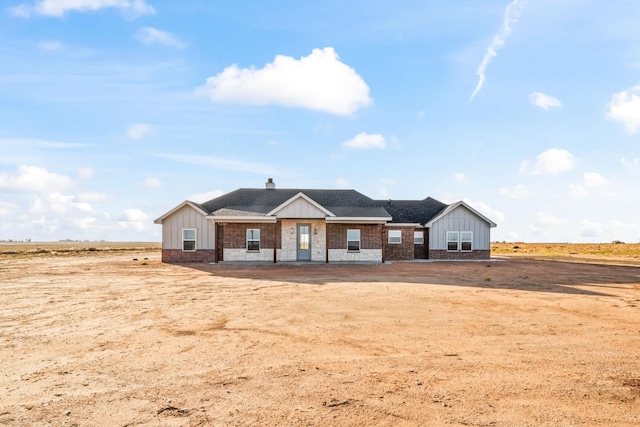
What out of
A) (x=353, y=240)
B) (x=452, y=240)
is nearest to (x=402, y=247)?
(x=452, y=240)

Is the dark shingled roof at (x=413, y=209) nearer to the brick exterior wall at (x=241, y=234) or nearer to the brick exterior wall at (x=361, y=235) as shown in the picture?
the brick exterior wall at (x=361, y=235)

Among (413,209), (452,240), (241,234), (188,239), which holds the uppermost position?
(413,209)

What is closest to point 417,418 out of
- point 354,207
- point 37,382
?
point 37,382

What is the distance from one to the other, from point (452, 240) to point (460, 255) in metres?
1.38

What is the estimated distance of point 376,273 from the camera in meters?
22.5

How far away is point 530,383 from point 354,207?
2538 cm

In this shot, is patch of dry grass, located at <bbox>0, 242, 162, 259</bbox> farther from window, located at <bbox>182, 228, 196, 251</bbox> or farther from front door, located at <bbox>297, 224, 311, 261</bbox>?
front door, located at <bbox>297, 224, 311, 261</bbox>

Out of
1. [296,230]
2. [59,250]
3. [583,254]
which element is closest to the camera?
[296,230]

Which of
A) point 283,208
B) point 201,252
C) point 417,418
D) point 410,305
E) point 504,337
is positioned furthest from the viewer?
point 201,252

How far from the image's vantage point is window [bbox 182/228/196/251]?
101 feet

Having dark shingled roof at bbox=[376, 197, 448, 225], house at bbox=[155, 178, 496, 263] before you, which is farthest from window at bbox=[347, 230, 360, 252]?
dark shingled roof at bbox=[376, 197, 448, 225]

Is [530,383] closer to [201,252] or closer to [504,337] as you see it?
[504,337]

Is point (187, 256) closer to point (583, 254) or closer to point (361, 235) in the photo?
point (361, 235)

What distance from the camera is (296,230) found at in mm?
29594
